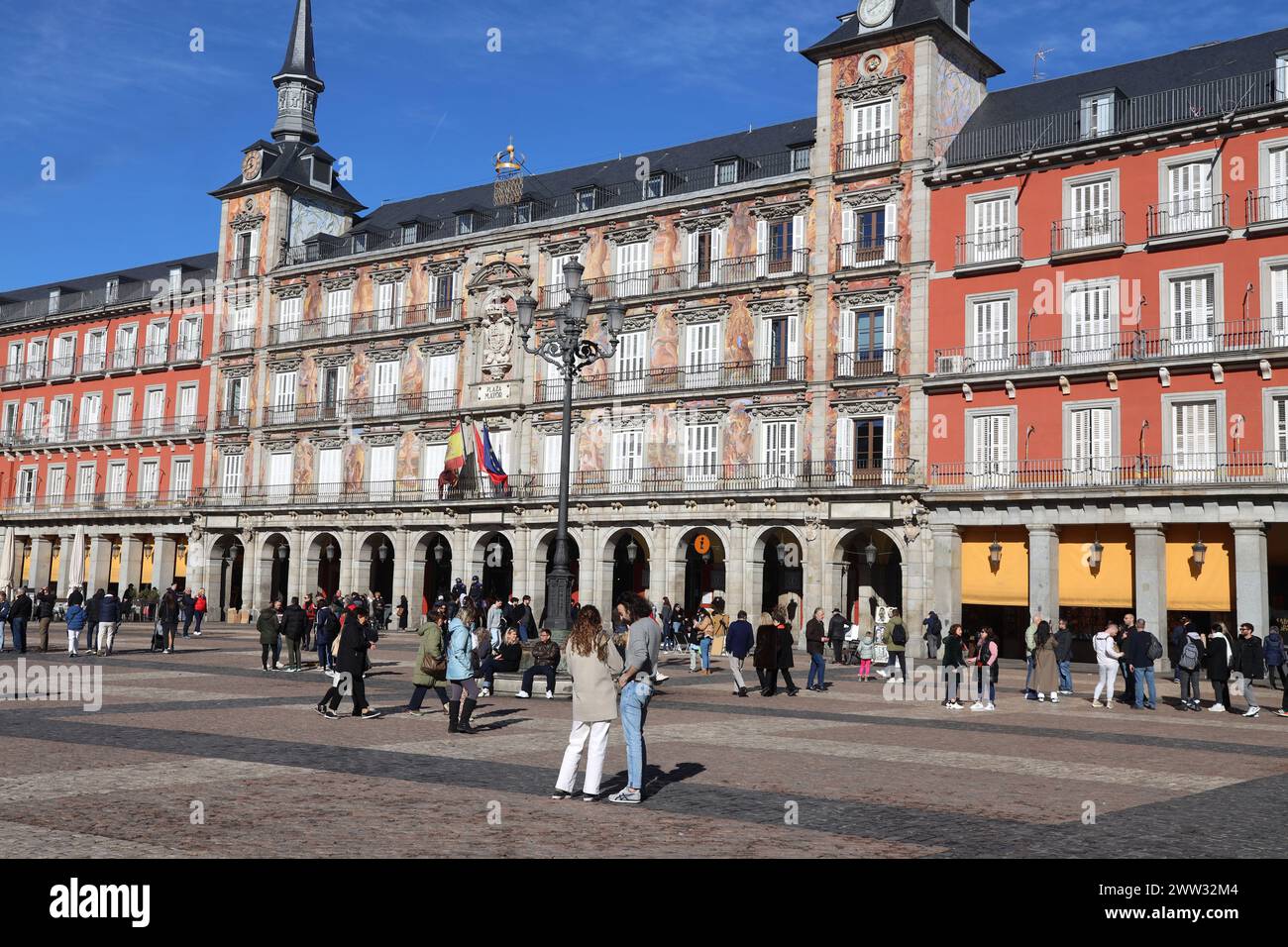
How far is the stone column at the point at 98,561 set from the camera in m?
62.0

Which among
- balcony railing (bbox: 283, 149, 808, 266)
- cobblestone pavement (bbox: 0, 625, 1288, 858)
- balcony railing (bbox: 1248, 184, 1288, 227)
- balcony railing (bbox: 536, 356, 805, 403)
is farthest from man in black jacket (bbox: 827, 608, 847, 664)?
balcony railing (bbox: 283, 149, 808, 266)

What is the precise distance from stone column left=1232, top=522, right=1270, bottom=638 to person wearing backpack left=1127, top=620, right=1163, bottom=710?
35.4 ft

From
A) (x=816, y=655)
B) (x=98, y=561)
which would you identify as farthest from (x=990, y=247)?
(x=98, y=561)

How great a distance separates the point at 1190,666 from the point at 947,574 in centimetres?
1539

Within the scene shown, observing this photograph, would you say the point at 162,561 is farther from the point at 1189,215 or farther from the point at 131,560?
the point at 1189,215

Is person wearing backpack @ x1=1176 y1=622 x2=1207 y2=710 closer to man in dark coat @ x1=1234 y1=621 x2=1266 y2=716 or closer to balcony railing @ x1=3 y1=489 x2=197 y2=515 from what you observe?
man in dark coat @ x1=1234 y1=621 x2=1266 y2=716

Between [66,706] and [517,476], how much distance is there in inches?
1217

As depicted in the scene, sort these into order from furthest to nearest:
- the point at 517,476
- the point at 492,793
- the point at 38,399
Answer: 1. the point at 38,399
2. the point at 517,476
3. the point at 492,793

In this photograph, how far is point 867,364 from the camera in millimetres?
39844

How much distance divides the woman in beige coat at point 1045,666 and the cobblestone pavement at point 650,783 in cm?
289

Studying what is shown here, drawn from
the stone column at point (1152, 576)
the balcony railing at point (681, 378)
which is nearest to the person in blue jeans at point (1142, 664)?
the stone column at point (1152, 576)

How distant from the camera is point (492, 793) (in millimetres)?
10656

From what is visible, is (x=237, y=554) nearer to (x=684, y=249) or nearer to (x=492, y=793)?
(x=684, y=249)

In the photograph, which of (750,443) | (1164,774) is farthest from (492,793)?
(750,443)
